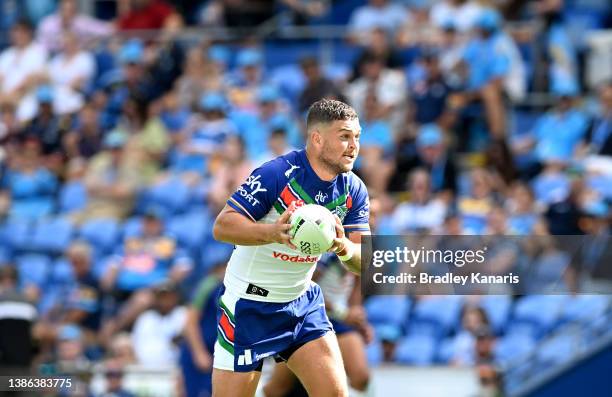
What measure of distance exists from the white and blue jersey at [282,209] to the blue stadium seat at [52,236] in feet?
29.3

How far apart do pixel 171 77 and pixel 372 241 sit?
1001 cm

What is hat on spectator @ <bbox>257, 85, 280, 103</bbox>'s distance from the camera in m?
17.2

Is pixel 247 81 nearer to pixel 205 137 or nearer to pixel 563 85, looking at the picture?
pixel 205 137

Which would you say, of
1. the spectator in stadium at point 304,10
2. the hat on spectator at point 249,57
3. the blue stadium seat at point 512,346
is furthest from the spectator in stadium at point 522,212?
the spectator in stadium at point 304,10

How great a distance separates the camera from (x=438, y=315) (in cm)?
1407

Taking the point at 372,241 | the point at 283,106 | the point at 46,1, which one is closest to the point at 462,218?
the point at 283,106

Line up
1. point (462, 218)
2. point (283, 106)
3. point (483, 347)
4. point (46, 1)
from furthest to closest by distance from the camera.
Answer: point (46, 1) < point (283, 106) < point (462, 218) < point (483, 347)

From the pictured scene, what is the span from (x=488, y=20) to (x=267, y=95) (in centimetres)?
287

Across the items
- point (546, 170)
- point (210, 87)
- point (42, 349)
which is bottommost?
point (42, 349)

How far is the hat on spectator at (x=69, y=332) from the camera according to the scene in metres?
15.2

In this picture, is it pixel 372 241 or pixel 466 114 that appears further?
pixel 466 114

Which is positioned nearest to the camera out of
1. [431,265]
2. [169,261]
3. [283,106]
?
[431,265]

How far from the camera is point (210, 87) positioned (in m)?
17.9

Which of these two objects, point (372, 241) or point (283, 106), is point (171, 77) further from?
point (372, 241)
